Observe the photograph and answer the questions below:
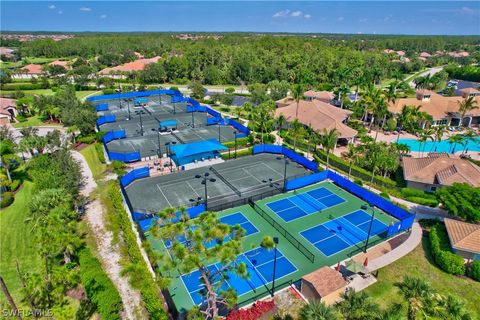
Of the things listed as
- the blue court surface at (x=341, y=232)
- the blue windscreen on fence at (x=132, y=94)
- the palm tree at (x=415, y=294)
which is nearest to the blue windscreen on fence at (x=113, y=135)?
the blue windscreen on fence at (x=132, y=94)

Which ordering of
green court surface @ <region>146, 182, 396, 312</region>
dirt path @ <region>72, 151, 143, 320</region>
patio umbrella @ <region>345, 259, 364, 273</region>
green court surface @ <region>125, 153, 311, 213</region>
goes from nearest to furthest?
dirt path @ <region>72, 151, 143, 320</region> < green court surface @ <region>146, 182, 396, 312</region> < patio umbrella @ <region>345, 259, 364, 273</region> < green court surface @ <region>125, 153, 311, 213</region>

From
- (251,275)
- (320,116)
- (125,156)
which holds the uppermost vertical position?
(320,116)

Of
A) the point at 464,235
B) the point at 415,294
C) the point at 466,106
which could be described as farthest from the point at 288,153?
the point at 466,106

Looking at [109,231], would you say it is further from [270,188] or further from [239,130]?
[239,130]

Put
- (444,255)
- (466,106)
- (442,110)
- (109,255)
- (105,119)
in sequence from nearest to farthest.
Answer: (444,255) < (109,255) < (466,106) < (105,119) < (442,110)

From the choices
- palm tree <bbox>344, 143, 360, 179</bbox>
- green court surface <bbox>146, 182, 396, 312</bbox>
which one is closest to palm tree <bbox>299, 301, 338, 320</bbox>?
green court surface <bbox>146, 182, 396, 312</bbox>

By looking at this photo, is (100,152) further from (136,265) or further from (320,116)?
(320,116)

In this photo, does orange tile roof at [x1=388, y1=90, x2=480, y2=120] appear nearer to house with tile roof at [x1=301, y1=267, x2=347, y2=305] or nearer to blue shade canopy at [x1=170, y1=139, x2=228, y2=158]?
blue shade canopy at [x1=170, y1=139, x2=228, y2=158]
